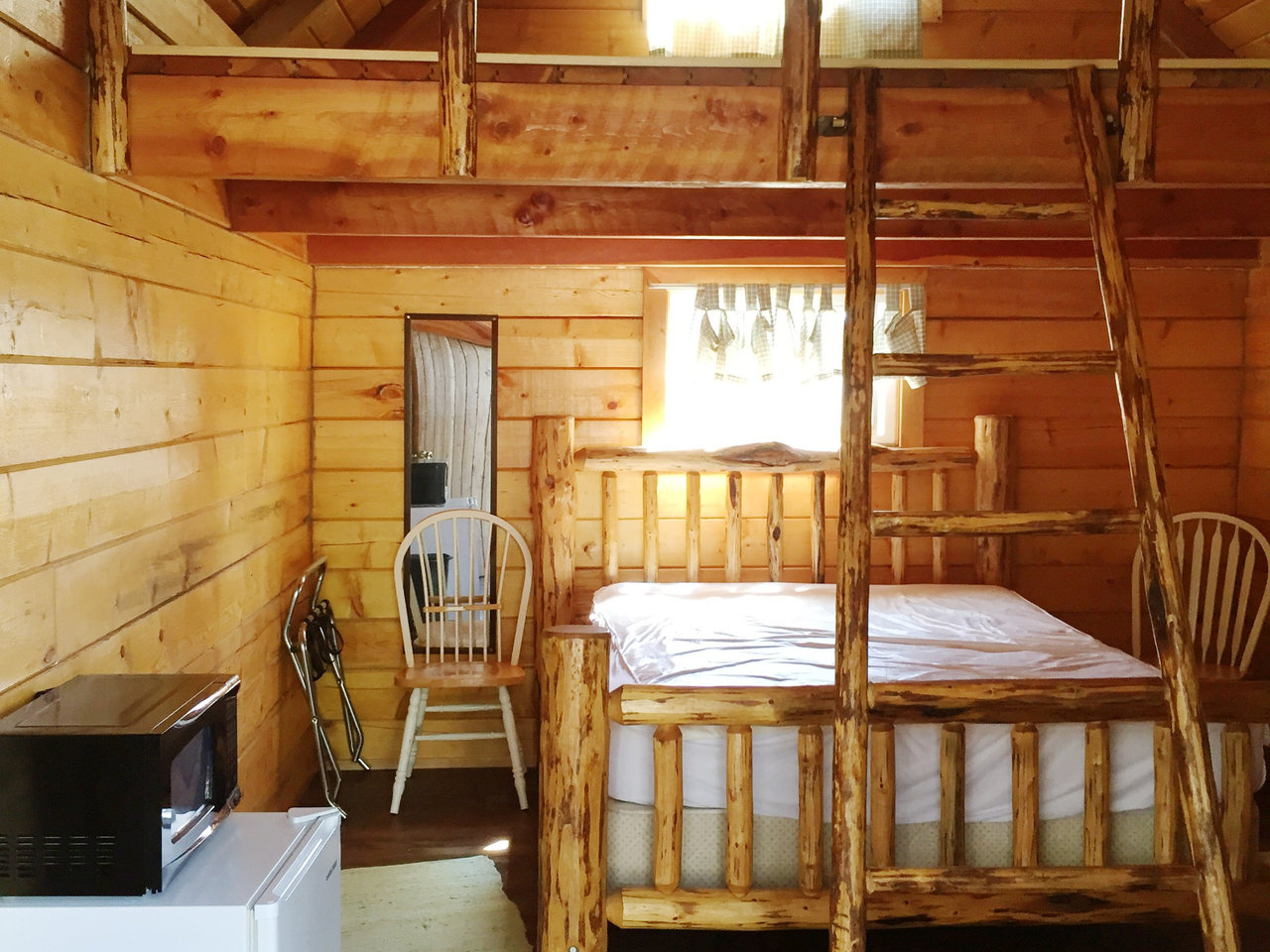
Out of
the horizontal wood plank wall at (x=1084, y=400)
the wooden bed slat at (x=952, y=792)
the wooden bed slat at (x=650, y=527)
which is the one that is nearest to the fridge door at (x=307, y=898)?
the wooden bed slat at (x=952, y=792)

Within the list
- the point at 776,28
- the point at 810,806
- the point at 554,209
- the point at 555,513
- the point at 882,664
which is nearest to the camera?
the point at 810,806

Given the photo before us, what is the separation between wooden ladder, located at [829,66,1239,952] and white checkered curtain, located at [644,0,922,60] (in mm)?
1423

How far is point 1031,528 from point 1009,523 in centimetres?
4

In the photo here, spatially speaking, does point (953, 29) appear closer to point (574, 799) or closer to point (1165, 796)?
point (1165, 796)

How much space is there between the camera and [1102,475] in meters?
4.12

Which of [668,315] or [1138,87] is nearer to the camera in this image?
[1138,87]

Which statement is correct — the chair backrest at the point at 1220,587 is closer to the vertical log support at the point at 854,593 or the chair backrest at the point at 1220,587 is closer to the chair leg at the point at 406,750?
the vertical log support at the point at 854,593

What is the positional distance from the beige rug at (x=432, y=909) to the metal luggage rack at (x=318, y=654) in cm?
45

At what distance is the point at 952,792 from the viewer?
7.52 ft

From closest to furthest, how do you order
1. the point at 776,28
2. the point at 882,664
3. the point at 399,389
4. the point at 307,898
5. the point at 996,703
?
the point at 307,898, the point at 996,703, the point at 882,664, the point at 776,28, the point at 399,389

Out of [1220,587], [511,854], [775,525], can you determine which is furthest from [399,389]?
[1220,587]

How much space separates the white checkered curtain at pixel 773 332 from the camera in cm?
393

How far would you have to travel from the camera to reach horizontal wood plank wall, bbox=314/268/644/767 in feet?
13.1

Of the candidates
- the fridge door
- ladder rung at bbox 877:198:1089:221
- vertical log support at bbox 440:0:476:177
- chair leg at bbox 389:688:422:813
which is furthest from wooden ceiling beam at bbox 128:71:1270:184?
chair leg at bbox 389:688:422:813
